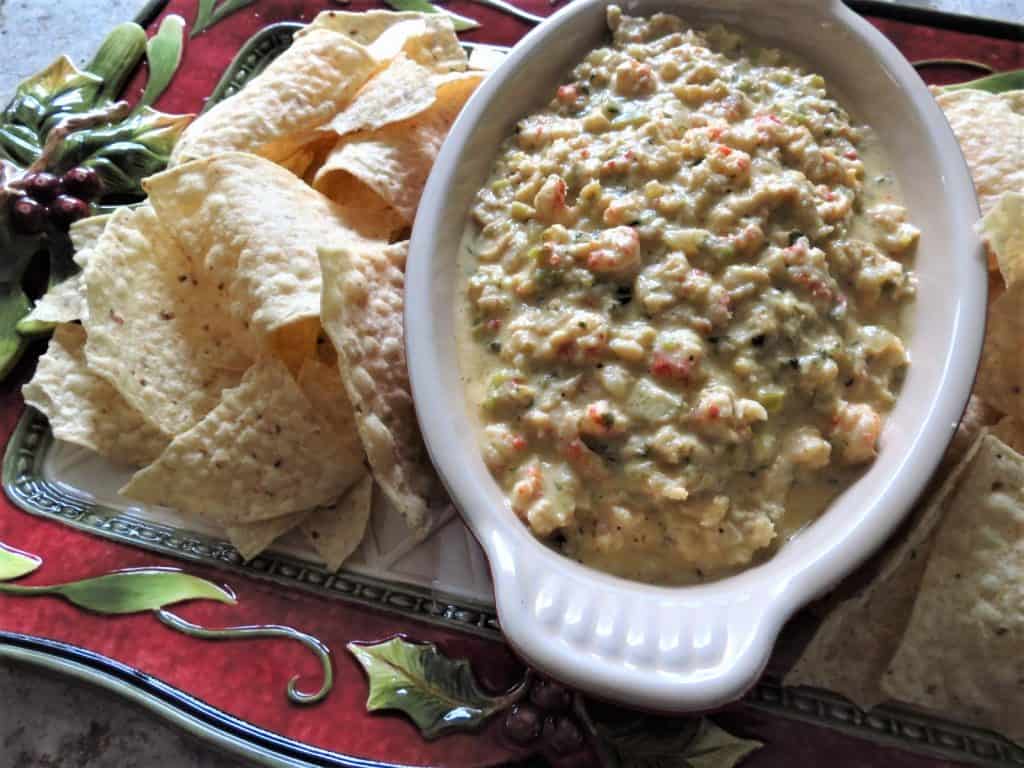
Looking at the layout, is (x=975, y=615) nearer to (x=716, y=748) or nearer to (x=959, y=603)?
(x=959, y=603)

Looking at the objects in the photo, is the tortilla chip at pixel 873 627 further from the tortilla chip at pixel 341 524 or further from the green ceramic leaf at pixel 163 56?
the green ceramic leaf at pixel 163 56

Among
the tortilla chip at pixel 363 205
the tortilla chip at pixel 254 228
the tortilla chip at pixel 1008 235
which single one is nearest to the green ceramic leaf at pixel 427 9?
the tortilla chip at pixel 363 205

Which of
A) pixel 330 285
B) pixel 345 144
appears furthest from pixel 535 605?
pixel 345 144

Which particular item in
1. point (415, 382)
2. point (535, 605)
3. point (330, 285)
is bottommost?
point (535, 605)

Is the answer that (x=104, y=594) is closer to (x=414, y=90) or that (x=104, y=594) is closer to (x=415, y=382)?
(x=415, y=382)

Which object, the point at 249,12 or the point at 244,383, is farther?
the point at 249,12

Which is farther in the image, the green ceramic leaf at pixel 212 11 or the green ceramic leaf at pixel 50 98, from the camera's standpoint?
the green ceramic leaf at pixel 212 11

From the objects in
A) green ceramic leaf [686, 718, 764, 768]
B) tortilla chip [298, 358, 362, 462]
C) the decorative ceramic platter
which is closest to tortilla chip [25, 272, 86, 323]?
the decorative ceramic platter

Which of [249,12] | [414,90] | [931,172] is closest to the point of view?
[931,172]
